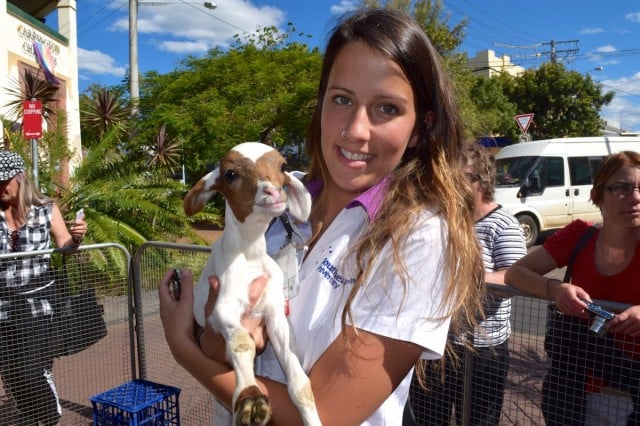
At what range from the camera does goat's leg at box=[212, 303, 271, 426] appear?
4.56ft

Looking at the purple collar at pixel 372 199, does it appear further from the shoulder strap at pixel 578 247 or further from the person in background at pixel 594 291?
the shoulder strap at pixel 578 247

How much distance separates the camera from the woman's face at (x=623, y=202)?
2629mm

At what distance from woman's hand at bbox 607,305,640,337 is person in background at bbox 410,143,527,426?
0.61 m

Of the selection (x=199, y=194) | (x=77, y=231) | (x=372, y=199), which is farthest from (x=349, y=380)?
(x=77, y=231)

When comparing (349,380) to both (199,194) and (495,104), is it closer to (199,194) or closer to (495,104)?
(199,194)

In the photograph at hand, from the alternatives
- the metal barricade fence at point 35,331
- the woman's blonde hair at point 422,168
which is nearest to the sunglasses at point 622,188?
the woman's blonde hair at point 422,168

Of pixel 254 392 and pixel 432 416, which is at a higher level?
pixel 254 392

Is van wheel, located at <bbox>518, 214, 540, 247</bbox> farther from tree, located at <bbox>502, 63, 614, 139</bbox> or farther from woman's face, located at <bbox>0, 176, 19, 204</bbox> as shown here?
tree, located at <bbox>502, 63, 614, 139</bbox>

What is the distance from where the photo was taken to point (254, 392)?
1.43 metres

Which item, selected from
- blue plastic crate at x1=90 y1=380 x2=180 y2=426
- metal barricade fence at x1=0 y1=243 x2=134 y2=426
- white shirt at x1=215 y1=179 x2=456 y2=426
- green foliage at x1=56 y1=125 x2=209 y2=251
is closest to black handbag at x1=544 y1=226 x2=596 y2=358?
white shirt at x1=215 y1=179 x2=456 y2=426

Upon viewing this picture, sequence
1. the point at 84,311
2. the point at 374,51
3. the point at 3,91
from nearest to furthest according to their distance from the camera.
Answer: the point at 374,51 < the point at 84,311 < the point at 3,91

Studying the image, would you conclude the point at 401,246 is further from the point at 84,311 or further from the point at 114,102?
the point at 114,102

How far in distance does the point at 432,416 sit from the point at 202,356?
178cm

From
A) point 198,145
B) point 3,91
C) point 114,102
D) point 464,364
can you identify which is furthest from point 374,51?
point 114,102
